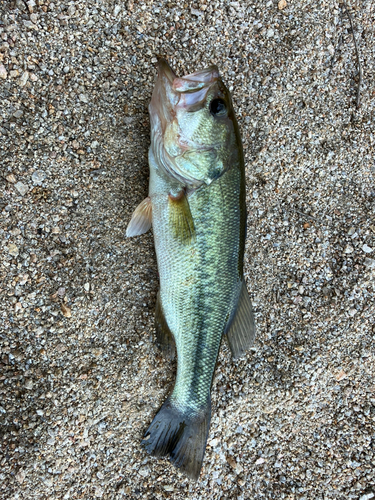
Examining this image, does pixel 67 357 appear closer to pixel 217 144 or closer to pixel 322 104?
pixel 217 144

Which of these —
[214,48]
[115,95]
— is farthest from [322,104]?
[115,95]

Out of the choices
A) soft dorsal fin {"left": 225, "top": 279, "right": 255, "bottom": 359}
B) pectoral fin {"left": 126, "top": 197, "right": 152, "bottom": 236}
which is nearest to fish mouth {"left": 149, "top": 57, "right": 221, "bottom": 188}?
pectoral fin {"left": 126, "top": 197, "right": 152, "bottom": 236}

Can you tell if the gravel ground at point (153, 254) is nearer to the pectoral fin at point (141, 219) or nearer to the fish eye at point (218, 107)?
the pectoral fin at point (141, 219)

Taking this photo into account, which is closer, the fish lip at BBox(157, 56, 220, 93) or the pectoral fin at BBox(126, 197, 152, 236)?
the fish lip at BBox(157, 56, 220, 93)

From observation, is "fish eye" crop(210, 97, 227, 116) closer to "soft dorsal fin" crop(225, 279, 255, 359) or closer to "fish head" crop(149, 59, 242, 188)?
"fish head" crop(149, 59, 242, 188)

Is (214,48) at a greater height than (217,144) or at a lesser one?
greater

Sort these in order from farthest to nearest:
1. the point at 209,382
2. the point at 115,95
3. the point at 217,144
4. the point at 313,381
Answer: the point at 313,381 → the point at 115,95 → the point at 209,382 → the point at 217,144

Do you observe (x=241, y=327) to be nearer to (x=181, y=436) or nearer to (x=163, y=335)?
(x=163, y=335)
